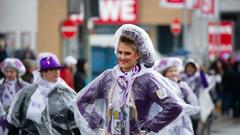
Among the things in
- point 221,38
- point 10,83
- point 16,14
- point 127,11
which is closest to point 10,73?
point 10,83

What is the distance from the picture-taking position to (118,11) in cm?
3744

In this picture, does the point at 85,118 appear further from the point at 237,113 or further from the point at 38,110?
the point at 237,113

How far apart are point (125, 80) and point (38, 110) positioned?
2.35 meters

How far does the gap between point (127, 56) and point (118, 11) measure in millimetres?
30273

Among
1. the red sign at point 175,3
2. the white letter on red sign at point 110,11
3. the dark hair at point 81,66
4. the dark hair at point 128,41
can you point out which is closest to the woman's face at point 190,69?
the dark hair at point 81,66

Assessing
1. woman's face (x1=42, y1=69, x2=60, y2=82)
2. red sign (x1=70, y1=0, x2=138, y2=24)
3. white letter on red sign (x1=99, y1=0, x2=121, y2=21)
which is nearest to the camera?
woman's face (x1=42, y1=69, x2=60, y2=82)

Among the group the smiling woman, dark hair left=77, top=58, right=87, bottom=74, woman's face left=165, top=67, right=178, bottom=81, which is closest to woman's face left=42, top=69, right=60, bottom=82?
the smiling woman

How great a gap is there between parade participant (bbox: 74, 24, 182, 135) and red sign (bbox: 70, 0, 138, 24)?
28713 mm

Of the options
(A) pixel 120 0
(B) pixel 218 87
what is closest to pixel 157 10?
(A) pixel 120 0

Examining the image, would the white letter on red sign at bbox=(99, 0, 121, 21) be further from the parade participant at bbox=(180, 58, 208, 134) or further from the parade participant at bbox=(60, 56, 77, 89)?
the parade participant at bbox=(180, 58, 208, 134)

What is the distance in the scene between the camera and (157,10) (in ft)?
140

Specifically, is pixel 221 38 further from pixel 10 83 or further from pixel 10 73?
pixel 10 83

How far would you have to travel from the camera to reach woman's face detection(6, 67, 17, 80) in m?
12.2

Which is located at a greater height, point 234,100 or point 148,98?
point 148,98
